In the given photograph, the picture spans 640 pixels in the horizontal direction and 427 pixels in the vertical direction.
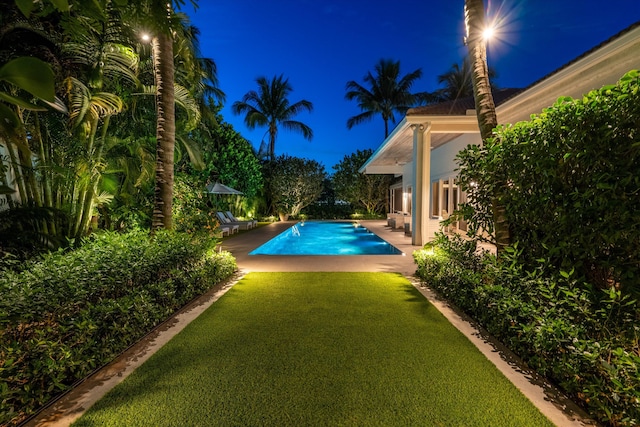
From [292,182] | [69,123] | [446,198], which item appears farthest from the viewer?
[292,182]

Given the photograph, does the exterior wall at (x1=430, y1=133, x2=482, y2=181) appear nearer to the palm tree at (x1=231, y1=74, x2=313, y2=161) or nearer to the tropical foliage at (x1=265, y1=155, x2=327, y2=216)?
the tropical foliage at (x1=265, y1=155, x2=327, y2=216)

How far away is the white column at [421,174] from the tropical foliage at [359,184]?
56.2ft

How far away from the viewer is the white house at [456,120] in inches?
201

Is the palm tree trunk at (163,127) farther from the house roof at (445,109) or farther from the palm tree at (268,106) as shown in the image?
the palm tree at (268,106)

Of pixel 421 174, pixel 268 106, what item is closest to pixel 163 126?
pixel 421 174

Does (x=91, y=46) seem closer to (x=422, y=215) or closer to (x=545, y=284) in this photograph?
(x=545, y=284)

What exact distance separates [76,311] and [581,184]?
540cm

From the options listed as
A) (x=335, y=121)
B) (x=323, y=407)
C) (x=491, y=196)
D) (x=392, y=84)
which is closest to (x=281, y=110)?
(x=392, y=84)

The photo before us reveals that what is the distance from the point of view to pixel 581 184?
3.35 metres

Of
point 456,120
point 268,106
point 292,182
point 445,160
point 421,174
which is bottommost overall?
point 421,174

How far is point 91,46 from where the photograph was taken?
617 centimetres

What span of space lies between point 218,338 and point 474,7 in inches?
275

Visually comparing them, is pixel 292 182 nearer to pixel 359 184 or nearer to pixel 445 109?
pixel 359 184

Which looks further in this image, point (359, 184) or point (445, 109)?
point (359, 184)
